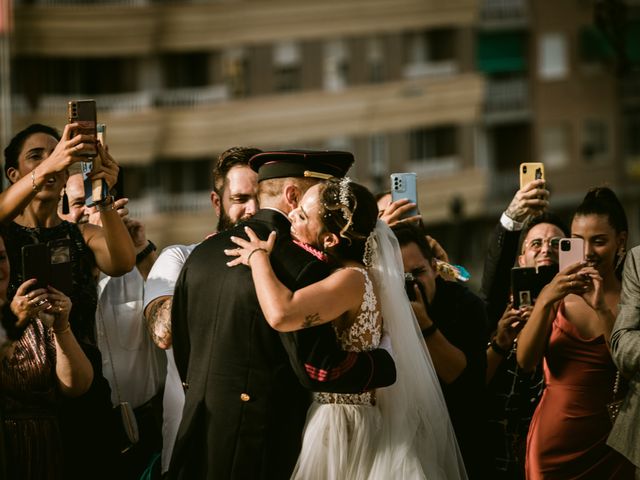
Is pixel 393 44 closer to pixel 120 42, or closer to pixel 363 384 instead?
pixel 120 42

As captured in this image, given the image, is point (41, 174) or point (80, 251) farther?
point (80, 251)

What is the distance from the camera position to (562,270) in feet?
20.0

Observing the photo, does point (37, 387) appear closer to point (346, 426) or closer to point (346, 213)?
point (346, 426)

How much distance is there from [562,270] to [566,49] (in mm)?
34891

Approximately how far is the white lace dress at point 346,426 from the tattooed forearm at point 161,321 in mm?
903

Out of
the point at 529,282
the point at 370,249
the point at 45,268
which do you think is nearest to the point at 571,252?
the point at 529,282

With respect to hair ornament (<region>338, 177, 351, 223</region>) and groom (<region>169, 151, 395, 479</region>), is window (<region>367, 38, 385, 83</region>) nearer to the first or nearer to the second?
groom (<region>169, 151, 395, 479</region>)

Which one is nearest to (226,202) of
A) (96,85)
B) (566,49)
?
(96,85)

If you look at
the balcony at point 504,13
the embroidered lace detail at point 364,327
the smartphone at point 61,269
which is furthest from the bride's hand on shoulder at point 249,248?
the balcony at point 504,13

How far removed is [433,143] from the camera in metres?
36.8

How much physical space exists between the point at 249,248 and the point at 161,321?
38.2 inches

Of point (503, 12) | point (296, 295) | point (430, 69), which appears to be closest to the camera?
point (296, 295)

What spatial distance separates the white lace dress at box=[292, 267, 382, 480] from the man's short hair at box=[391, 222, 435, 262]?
1.18m

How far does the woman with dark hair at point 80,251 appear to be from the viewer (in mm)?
5992
